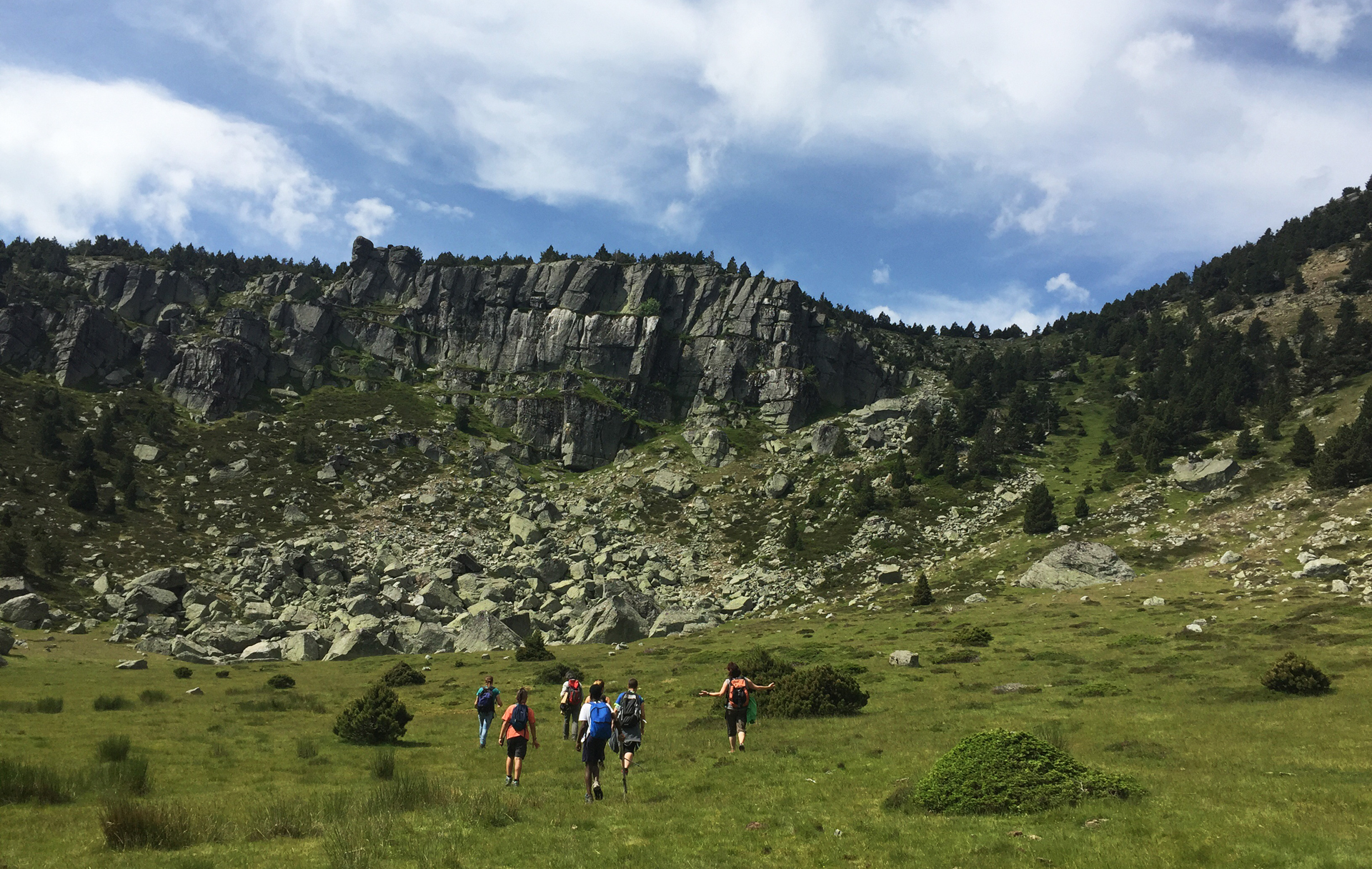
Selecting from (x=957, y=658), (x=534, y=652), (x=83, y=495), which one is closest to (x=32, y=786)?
(x=534, y=652)

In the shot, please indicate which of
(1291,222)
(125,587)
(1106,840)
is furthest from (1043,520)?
(1291,222)

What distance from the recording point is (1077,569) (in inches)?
2445

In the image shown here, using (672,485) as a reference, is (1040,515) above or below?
below

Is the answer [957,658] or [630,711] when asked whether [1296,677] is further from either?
[630,711]

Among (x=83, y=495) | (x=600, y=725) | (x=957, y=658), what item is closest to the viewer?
(x=600, y=725)

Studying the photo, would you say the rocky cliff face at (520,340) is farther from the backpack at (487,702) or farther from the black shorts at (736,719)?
the black shorts at (736,719)

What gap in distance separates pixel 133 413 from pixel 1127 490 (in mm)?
142629

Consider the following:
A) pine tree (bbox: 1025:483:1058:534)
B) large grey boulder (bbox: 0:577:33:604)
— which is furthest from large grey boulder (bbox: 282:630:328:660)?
pine tree (bbox: 1025:483:1058:534)

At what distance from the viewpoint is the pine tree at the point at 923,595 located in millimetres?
62031

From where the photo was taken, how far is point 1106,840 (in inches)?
427

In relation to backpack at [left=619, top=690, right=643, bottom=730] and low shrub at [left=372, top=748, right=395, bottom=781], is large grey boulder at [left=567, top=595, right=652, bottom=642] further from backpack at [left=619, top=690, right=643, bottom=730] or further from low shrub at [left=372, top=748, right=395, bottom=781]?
backpack at [left=619, top=690, right=643, bottom=730]

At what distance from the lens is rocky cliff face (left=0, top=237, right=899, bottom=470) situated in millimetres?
133750

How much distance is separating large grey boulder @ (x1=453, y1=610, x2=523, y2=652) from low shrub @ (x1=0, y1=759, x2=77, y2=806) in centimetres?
4075

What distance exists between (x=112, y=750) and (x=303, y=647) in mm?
38092
